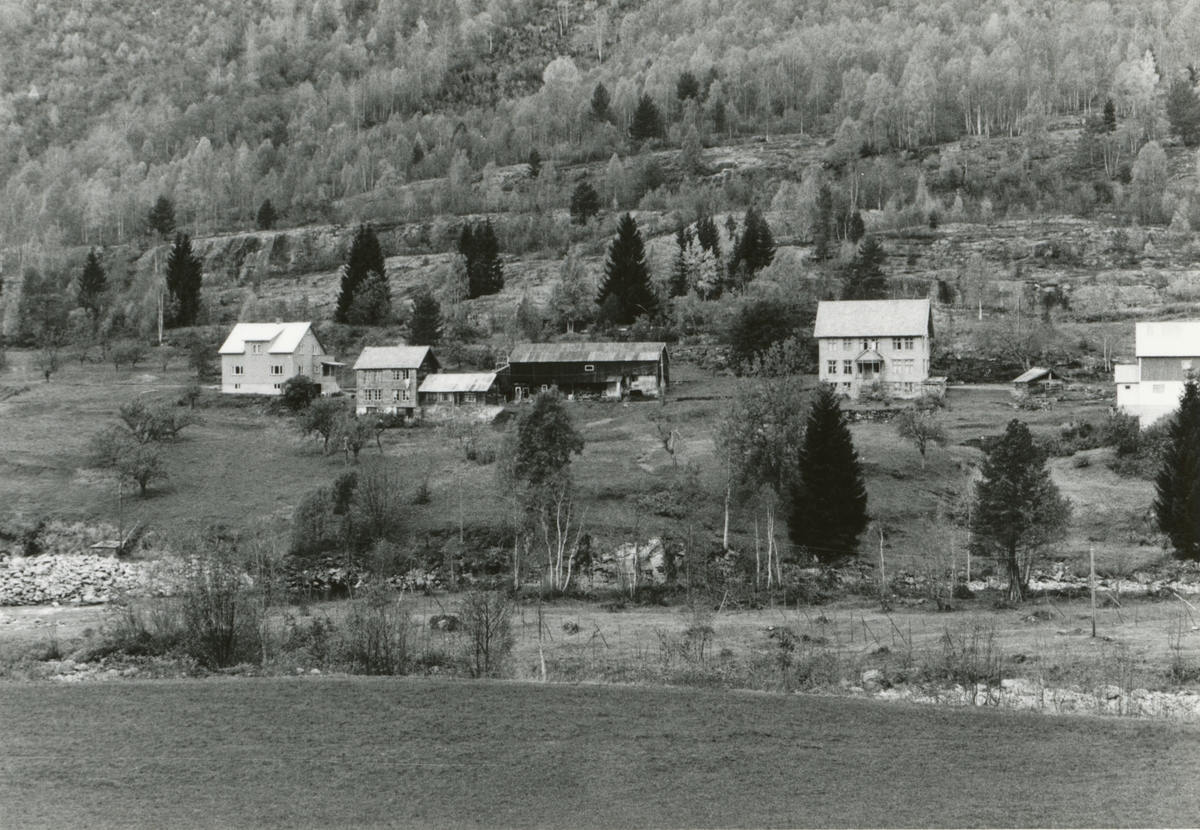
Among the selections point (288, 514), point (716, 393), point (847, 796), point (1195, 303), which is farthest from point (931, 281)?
point (847, 796)

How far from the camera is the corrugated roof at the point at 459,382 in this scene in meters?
82.4

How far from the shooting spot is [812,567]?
5159 cm

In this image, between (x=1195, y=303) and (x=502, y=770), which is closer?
(x=502, y=770)

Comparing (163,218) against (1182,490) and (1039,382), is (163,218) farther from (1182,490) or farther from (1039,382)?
(1182,490)

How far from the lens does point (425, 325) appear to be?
3949 inches

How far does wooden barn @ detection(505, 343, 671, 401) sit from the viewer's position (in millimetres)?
86438

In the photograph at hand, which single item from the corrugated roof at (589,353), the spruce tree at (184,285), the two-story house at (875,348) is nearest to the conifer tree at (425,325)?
the corrugated roof at (589,353)

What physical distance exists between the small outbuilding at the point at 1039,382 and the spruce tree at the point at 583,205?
87464 millimetres

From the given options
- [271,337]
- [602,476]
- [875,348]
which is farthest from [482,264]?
[602,476]

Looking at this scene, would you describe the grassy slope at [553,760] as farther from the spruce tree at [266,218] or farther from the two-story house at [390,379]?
the spruce tree at [266,218]

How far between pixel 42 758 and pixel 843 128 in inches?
7093

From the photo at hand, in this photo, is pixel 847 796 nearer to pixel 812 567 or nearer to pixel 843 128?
pixel 812 567

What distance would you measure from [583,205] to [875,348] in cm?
8239

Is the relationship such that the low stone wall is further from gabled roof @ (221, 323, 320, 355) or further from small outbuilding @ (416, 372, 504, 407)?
gabled roof @ (221, 323, 320, 355)
